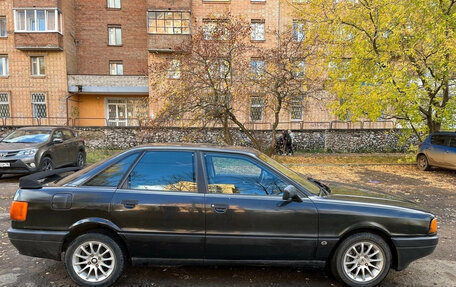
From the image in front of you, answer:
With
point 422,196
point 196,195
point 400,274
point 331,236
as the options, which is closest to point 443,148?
point 422,196

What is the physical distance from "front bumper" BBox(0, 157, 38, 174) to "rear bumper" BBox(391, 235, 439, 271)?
9.17 metres

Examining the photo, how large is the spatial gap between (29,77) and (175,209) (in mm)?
25443

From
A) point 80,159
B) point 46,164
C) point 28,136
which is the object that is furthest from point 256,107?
point 28,136

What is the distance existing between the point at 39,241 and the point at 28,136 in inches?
304

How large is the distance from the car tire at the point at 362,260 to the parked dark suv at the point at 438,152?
9492 millimetres

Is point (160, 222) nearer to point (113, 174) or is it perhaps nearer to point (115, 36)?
point (113, 174)

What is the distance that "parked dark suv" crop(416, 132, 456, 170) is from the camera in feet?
33.2

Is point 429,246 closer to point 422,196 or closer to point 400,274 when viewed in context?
point 400,274

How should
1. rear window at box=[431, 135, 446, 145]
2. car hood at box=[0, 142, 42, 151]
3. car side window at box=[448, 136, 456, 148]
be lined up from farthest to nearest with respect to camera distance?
1. rear window at box=[431, 135, 446, 145]
2. car side window at box=[448, 136, 456, 148]
3. car hood at box=[0, 142, 42, 151]

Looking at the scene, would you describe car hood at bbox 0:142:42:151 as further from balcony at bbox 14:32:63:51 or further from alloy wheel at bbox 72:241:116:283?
balcony at bbox 14:32:63:51

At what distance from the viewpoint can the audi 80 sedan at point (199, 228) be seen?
3031 mm

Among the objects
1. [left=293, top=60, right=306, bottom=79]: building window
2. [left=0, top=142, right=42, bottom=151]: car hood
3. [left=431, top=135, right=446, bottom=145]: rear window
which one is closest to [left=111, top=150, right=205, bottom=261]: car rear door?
[left=0, top=142, right=42, bottom=151]: car hood

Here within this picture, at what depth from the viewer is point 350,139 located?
19047 mm

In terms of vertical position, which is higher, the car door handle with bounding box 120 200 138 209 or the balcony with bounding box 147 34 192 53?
the balcony with bounding box 147 34 192 53
